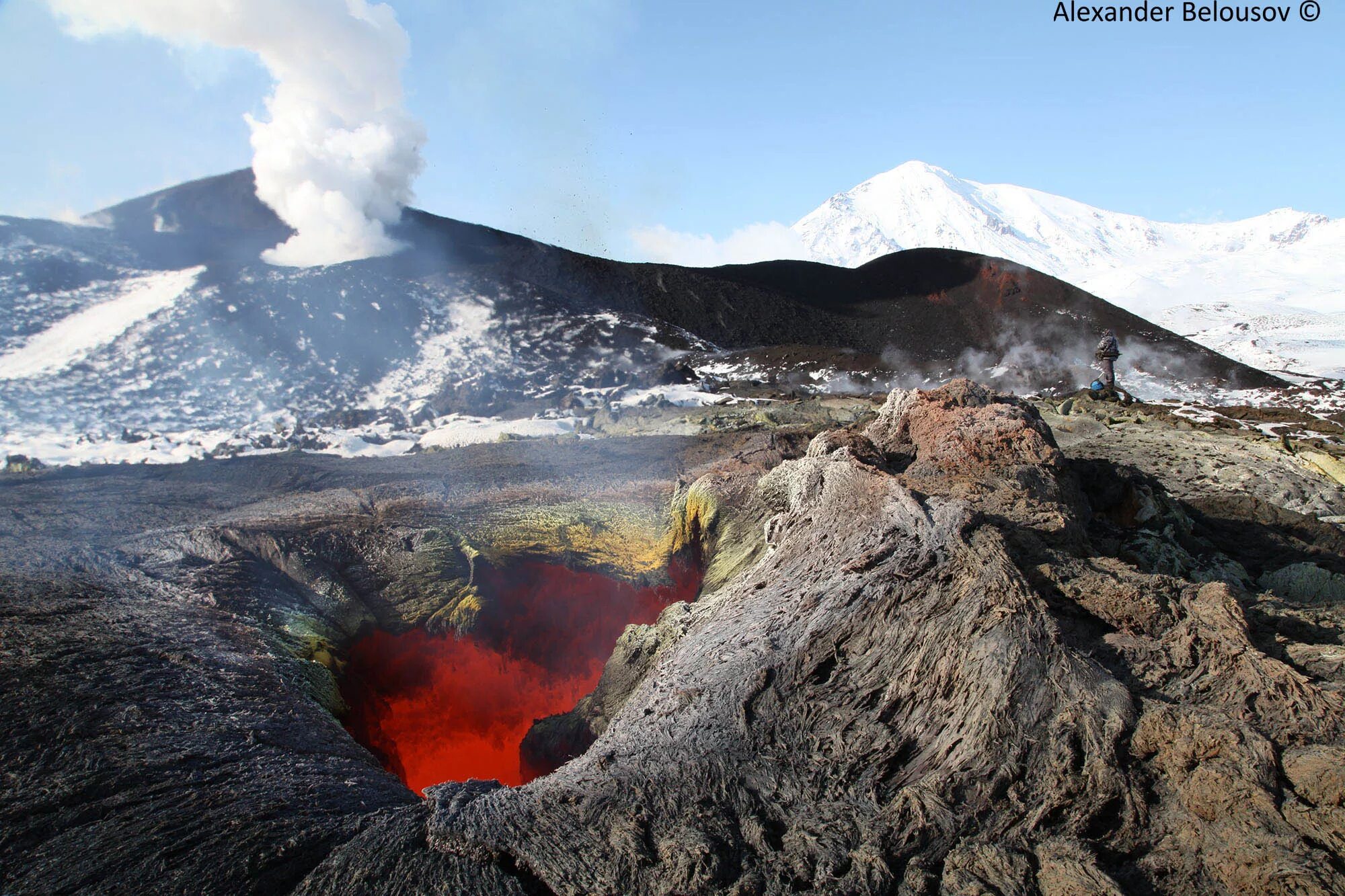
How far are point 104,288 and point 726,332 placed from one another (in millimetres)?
14019

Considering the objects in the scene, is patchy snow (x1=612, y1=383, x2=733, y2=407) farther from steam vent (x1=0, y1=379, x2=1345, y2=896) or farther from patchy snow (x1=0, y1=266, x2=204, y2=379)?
patchy snow (x1=0, y1=266, x2=204, y2=379)

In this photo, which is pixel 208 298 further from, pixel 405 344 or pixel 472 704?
pixel 472 704

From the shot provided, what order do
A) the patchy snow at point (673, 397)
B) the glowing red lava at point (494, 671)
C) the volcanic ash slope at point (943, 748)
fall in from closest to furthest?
the volcanic ash slope at point (943, 748) → the glowing red lava at point (494, 671) → the patchy snow at point (673, 397)

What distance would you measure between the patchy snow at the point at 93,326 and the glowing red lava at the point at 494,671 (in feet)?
37.6

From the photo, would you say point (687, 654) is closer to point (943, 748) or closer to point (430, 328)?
point (943, 748)

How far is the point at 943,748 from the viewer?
2.82 m

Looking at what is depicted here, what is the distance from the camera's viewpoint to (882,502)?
3955 mm

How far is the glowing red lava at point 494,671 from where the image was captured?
476cm

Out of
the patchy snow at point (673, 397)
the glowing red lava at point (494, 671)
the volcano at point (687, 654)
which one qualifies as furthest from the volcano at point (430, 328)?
the glowing red lava at point (494, 671)

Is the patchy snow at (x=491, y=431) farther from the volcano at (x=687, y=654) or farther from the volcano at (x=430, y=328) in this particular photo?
the volcano at (x=430, y=328)

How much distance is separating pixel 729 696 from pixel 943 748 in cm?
→ 84

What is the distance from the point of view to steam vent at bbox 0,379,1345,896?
244 centimetres

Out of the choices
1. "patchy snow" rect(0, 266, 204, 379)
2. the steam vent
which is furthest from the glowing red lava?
"patchy snow" rect(0, 266, 204, 379)

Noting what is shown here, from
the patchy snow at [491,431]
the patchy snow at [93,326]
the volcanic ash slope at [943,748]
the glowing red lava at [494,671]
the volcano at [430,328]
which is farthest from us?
the patchy snow at [93,326]
